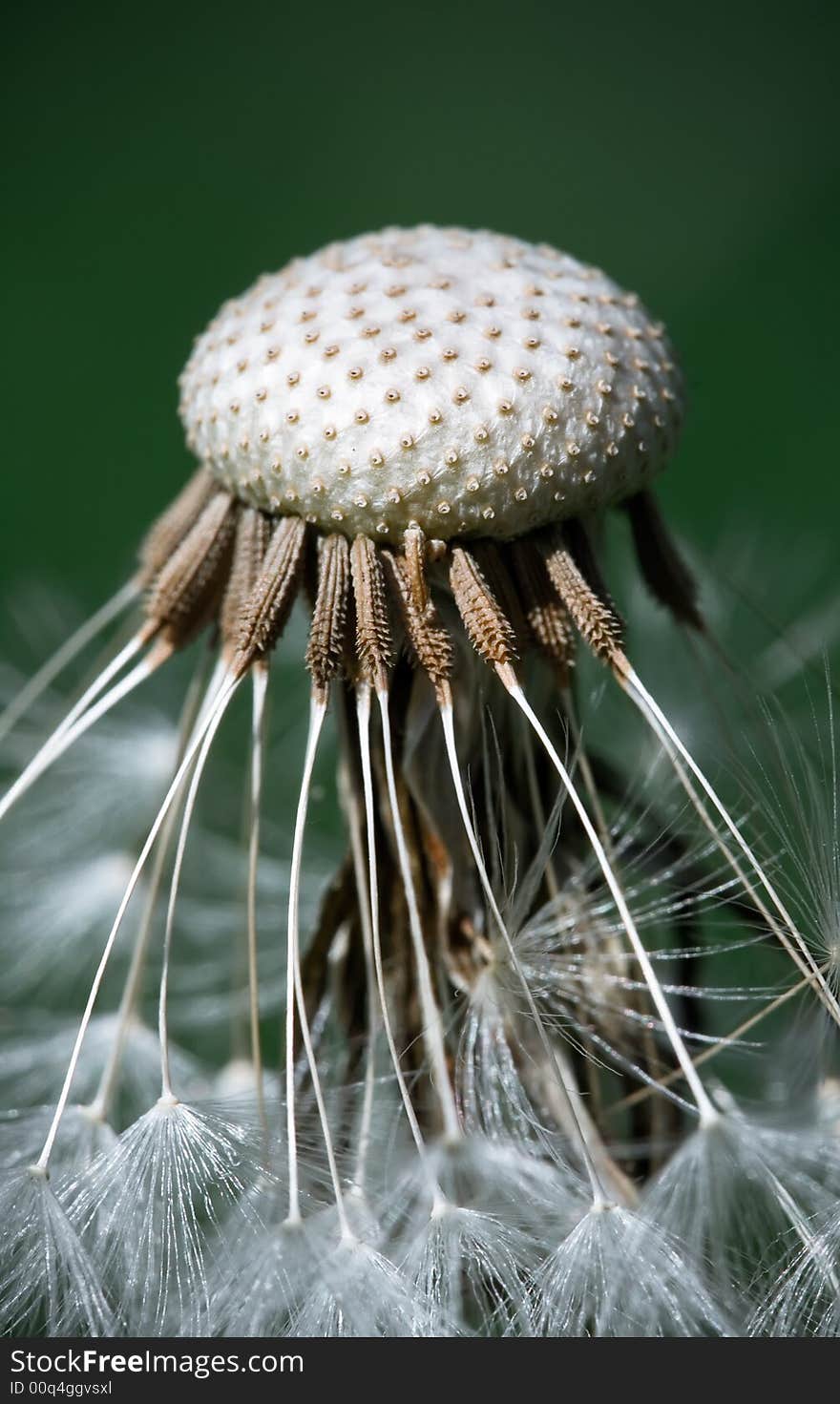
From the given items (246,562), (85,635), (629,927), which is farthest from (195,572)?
(629,927)

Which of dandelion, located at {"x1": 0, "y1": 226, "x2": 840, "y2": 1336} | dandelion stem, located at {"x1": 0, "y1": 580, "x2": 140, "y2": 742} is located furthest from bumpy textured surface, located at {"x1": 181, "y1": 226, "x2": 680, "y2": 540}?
dandelion stem, located at {"x1": 0, "y1": 580, "x2": 140, "y2": 742}

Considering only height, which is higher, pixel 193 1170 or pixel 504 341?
pixel 504 341

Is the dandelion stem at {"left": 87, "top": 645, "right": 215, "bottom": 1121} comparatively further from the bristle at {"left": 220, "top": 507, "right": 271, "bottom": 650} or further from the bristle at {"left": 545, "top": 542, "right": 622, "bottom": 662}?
the bristle at {"left": 545, "top": 542, "right": 622, "bottom": 662}

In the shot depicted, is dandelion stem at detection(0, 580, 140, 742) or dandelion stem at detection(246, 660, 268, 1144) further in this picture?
dandelion stem at detection(0, 580, 140, 742)

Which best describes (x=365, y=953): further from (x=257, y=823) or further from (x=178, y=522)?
(x=178, y=522)

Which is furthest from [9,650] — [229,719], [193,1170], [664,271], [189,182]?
[664,271]
